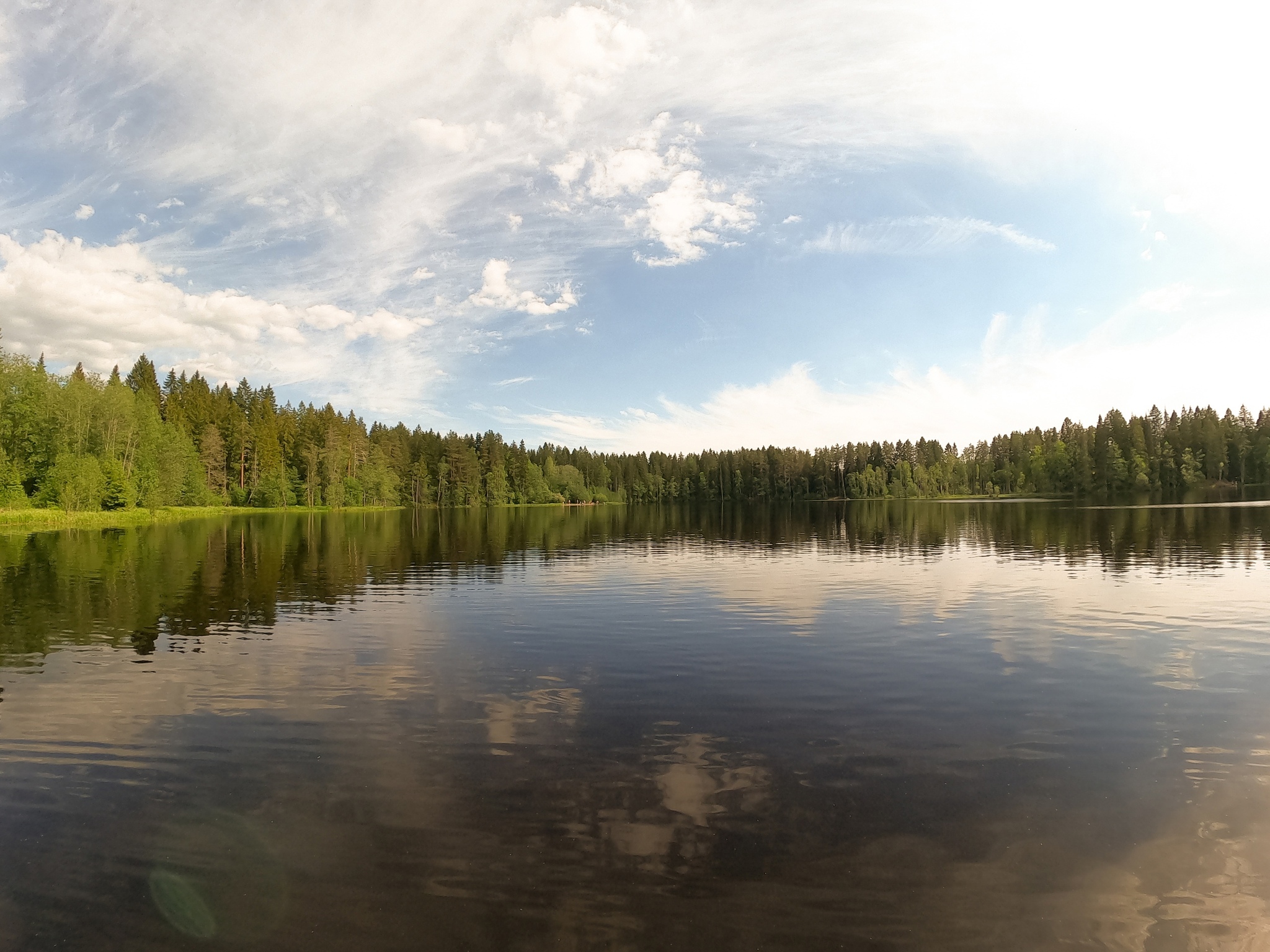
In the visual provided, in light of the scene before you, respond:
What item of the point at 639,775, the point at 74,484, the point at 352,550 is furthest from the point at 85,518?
the point at 639,775

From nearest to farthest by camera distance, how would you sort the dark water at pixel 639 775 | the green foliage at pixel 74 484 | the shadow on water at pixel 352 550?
the dark water at pixel 639 775 < the shadow on water at pixel 352 550 < the green foliage at pixel 74 484

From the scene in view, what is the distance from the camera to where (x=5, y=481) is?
96.4 meters

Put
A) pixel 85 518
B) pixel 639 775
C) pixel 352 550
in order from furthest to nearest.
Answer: pixel 85 518 → pixel 352 550 → pixel 639 775

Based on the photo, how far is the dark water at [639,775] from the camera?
31.4ft

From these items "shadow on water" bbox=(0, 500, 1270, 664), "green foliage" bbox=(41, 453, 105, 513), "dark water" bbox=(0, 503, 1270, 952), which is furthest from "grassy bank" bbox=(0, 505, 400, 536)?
"dark water" bbox=(0, 503, 1270, 952)

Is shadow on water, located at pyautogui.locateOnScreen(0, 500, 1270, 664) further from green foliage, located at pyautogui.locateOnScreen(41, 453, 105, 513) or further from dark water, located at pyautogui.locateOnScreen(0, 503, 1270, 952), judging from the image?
green foliage, located at pyautogui.locateOnScreen(41, 453, 105, 513)

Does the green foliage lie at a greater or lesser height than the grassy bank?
greater

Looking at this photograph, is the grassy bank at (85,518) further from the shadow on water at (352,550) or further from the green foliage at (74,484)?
the shadow on water at (352,550)

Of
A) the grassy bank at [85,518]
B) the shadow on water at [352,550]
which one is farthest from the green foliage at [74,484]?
the shadow on water at [352,550]

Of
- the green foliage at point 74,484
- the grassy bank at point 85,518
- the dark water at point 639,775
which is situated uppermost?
the green foliage at point 74,484

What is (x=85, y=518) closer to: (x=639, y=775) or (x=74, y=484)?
(x=74, y=484)

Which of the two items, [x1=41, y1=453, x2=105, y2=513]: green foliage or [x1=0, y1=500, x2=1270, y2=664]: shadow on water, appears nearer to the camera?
[x1=0, y1=500, x2=1270, y2=664]: shadow on water

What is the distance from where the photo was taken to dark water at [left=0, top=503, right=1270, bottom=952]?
956 centimetres

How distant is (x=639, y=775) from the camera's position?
13891mm
